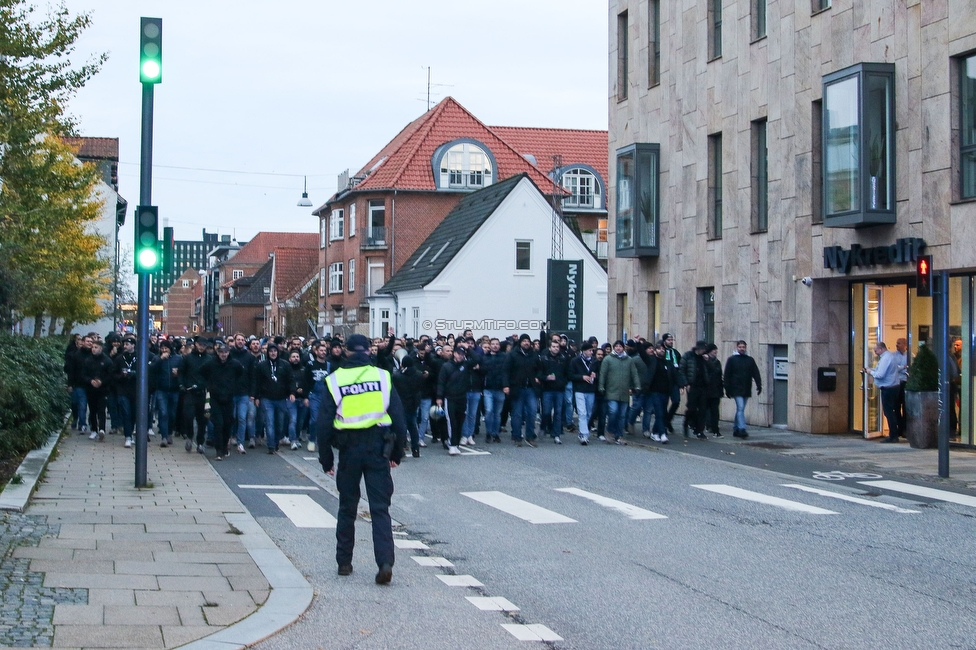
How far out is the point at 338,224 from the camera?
65.0 m

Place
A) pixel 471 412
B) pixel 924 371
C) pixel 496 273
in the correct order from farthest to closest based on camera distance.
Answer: pixel 496 273 < pixel 471 412 < pixel 924 371

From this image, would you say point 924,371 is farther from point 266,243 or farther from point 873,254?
point 266,243

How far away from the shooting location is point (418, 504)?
42.2 feet

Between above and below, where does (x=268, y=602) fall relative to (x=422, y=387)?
below

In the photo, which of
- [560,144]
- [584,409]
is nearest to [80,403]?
[584,409]

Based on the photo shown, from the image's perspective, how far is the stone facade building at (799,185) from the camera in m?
18.7

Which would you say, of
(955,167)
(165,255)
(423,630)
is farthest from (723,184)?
(423,630)

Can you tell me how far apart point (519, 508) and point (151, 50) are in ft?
19.8

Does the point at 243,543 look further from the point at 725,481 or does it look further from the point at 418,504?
the point at 725,481

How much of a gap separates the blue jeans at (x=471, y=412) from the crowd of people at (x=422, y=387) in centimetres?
4

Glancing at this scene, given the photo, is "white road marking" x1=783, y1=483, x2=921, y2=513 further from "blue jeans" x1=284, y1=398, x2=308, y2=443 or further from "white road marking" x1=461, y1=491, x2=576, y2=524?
"blue jeans" x1=284, y1=398, x2=308, y2=443

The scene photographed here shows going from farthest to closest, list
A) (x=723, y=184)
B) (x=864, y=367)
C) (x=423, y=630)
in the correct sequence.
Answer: (x=723, y=184) < (x=864, y=367) < (x=423, y=630)

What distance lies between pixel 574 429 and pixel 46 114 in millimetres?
10979

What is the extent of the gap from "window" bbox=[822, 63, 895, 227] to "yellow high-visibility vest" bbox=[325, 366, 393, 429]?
13.2m
